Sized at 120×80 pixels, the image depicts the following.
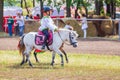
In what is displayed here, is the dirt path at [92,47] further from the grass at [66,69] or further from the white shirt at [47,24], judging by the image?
the white shirt at [47,24]

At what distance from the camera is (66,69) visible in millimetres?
15797

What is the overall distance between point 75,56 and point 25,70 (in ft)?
18.3

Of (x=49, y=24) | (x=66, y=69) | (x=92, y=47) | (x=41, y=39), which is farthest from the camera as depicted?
(x=92, y=47)

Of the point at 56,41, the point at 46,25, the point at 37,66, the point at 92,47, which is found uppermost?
the point at 46,25

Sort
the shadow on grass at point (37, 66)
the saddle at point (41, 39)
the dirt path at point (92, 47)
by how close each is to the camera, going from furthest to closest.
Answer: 1. the dirt path at point (92, 47)
2. the saddle at point (41, 39)
3. the shadow on grass at point (37, 66)

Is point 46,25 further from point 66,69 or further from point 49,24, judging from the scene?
point 66,69

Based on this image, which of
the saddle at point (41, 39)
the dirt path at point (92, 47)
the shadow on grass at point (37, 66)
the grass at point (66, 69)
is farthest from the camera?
the dirt path at point (92, 47)

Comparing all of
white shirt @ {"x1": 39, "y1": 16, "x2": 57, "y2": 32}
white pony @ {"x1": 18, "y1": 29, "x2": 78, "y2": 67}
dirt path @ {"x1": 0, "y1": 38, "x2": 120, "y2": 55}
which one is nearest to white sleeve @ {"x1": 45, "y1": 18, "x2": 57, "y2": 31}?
white shirt @ {"x1": 39, "y1": 16, "x2": 57, "y2": 32}

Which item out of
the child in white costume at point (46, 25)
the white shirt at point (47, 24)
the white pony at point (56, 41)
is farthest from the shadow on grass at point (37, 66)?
the white shirt at point (47, 24)

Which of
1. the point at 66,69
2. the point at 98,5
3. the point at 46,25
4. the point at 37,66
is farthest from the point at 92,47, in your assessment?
the point at 98,5

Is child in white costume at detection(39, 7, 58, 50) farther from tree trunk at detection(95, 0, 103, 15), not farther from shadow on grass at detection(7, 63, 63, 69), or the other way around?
tree trunk at detection(95, 0, 103, 15)

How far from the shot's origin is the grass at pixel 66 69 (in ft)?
44.9

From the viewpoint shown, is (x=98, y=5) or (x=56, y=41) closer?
(x=56, y=41)

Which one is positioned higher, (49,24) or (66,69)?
(49,24)
